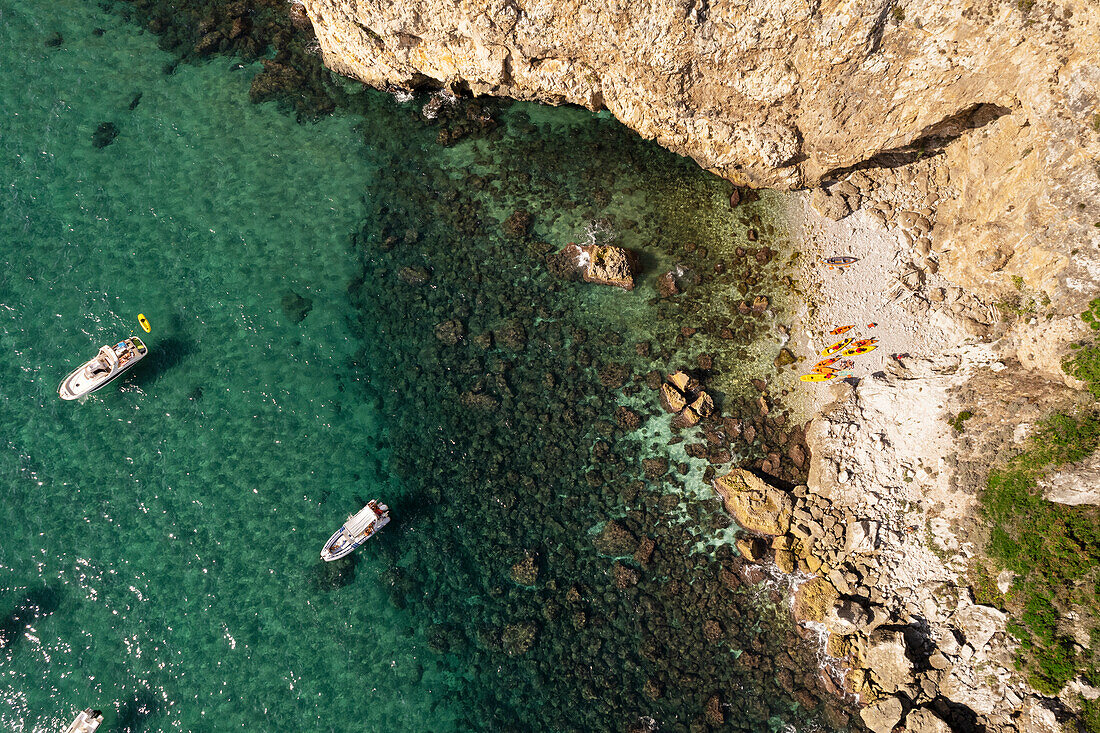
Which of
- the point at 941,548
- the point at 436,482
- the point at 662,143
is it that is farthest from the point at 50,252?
the point at 941,548

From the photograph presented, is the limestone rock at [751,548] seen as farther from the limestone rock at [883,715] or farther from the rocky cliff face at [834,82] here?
the rocky cliff face at [834,82]

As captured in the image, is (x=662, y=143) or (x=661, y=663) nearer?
(x=661, y=663)

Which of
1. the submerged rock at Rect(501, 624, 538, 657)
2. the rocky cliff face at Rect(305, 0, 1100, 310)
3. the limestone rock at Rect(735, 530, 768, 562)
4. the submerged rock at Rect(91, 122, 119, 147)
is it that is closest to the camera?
the rocky cliff face at Rect(305, 0, 1100, 310)

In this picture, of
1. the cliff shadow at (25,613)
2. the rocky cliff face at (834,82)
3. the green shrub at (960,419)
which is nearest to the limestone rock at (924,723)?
the green shrub at (960,419)

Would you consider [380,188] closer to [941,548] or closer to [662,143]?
[662,143]

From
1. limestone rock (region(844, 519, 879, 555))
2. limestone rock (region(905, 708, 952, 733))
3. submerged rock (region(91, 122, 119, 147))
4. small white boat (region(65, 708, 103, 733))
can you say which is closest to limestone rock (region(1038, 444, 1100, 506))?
limestone rock (region(844, 519, 879, 555))

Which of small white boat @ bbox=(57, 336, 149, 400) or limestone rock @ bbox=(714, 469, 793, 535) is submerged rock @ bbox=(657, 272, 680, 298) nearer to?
limestone rock @ bbox=(714, 469, 793, 535)

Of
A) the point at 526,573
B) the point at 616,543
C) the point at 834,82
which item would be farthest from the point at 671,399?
the point at 834,82
